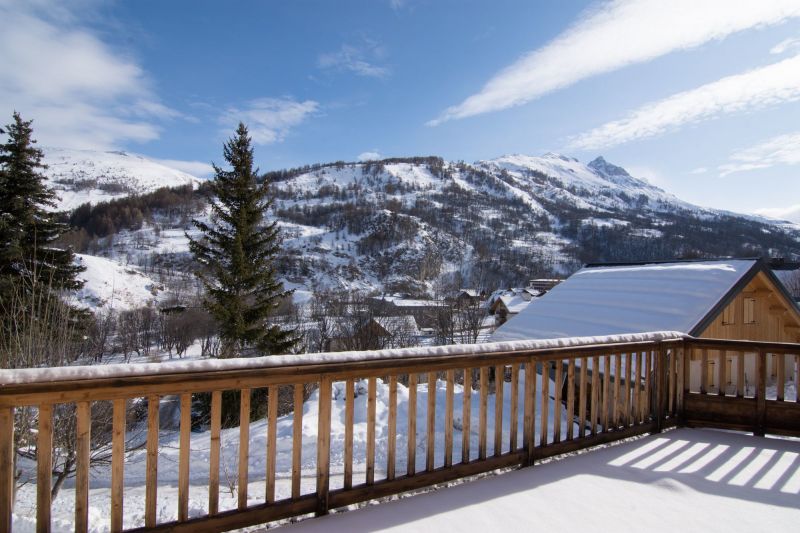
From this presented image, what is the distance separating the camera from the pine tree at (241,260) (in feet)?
55.6

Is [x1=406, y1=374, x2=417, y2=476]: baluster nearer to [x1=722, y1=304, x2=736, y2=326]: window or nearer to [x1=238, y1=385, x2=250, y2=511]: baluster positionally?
[x1=238, y1=385, x2=250, y2=511]: baluster

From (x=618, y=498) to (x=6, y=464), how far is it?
126 inches

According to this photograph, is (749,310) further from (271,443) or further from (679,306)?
(271,443)

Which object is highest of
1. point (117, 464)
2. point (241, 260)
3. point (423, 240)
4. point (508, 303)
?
point (423, 240)

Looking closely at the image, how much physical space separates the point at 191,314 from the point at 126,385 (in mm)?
56580

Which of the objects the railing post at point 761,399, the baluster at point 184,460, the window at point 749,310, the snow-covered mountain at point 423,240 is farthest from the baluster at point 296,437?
the snow-covered mountain at point 423,240

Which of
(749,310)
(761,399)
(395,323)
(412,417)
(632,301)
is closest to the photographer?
(412,417)

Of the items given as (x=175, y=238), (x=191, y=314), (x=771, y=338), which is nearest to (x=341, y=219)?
(x=175, y=238)

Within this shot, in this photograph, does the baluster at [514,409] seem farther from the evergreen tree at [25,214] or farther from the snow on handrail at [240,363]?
the evergreen tree at [25,214]

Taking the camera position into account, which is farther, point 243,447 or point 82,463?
point 243,447

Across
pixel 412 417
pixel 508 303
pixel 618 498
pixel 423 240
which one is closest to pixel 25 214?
pixel 412 417

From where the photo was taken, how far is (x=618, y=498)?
2836mm

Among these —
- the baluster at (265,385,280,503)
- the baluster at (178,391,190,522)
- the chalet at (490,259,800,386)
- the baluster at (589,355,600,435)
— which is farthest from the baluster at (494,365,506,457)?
the chalet at (490,259,800,386)

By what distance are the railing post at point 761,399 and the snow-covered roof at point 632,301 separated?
5.57 meters
